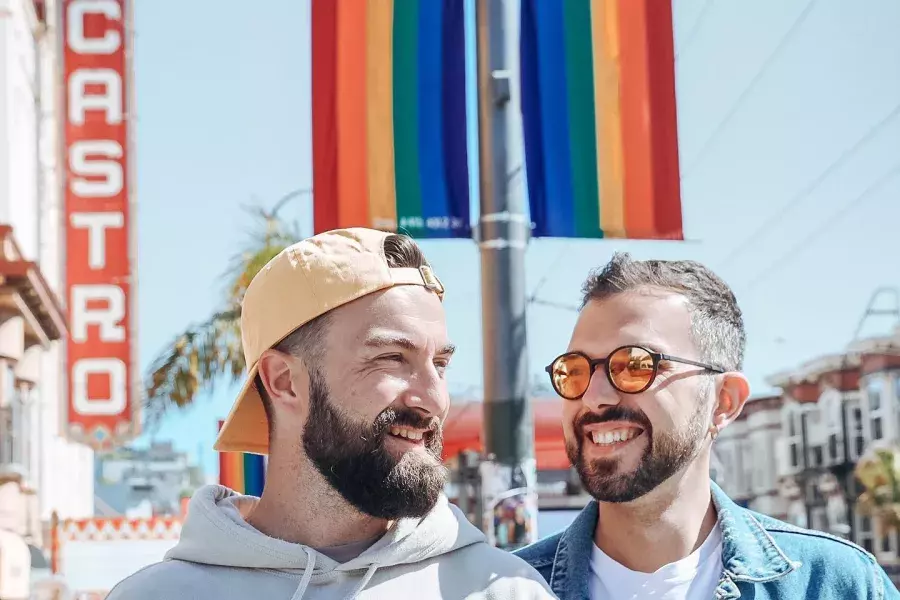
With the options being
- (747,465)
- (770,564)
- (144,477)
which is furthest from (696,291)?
(144,477)

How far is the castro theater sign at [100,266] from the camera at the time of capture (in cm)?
2336

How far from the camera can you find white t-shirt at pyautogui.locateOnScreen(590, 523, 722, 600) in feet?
13.2

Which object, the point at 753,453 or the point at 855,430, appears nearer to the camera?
the point at 855,430

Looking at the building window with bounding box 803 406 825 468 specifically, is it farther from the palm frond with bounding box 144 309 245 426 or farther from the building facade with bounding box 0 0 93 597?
the palm frond with bounding box 144 309 245 426

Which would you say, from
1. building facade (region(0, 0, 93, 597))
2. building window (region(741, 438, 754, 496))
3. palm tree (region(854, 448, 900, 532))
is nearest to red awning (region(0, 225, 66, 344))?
building facade (region(0, 0, 93, 597))

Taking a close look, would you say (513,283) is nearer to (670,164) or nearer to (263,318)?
(670,164)

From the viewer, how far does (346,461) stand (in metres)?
3.41

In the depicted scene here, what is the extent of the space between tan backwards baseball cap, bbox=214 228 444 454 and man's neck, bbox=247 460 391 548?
29 centimetres

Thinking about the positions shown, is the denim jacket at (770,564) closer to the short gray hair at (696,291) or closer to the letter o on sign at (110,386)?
the short gray hair at (696,291)

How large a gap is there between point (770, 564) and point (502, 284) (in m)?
3.16

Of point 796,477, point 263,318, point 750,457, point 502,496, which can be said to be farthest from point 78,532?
point 750,457

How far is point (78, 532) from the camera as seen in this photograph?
16.1 metres

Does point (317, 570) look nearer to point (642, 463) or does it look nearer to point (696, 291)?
point (642, 463)

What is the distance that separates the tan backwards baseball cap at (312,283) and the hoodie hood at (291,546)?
37 centimetres
